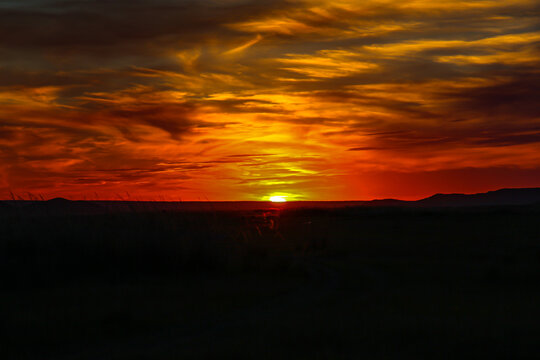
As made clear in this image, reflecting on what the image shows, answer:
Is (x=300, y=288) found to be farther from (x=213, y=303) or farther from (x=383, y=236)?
(x=383, y=236)

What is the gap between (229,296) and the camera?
13453 mm

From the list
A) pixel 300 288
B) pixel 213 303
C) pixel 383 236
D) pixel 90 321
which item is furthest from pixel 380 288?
pixel 383 236

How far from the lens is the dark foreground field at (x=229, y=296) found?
8945 mm

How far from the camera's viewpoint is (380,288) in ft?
47.3

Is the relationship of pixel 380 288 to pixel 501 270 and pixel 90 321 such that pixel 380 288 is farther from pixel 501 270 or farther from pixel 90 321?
pixel 90 321

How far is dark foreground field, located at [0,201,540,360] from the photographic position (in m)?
8.95

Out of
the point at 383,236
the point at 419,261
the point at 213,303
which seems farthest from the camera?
the point at 383,236

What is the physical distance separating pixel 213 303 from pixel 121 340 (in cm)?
310

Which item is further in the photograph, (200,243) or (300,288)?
(200,243)

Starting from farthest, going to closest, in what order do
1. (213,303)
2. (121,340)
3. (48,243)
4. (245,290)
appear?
(48,243) → (245,290) → (213,303) → (121,340)

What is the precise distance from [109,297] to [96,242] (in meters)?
4.19

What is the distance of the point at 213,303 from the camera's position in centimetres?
1263

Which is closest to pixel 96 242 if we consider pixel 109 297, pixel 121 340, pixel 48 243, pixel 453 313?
pixel 48 243

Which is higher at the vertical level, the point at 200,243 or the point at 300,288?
the point at 200,243
